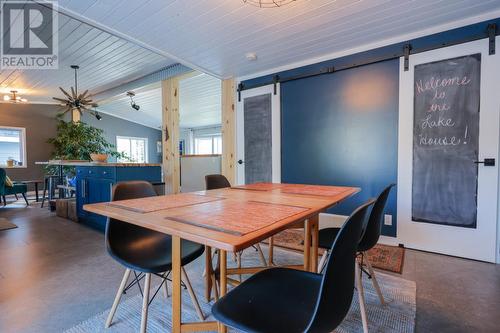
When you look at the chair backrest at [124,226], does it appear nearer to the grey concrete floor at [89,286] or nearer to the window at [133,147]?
the grey concrete floor at [89,286]

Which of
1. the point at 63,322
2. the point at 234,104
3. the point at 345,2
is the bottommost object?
the point at 63,322

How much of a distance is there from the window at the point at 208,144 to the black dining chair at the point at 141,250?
8569mm

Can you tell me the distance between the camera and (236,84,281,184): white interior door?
3.69 metres

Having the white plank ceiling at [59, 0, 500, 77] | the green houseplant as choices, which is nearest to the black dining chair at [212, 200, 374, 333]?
the white plank ceiling at [59, 0, 500, 77]

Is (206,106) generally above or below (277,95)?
above

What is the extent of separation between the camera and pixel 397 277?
2066 mm

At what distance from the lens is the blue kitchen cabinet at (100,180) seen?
3.29 metres

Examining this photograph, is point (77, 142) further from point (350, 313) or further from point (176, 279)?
point (350, 313)

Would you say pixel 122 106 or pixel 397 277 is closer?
pixel 397 277

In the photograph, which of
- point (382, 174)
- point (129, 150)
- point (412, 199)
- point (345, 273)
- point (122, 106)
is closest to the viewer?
point (345, 273)

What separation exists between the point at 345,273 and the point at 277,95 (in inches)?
125

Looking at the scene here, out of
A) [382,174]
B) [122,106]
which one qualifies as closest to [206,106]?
[122,106]

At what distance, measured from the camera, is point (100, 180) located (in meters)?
3.45

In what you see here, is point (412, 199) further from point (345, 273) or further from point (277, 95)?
point (345, 273)
